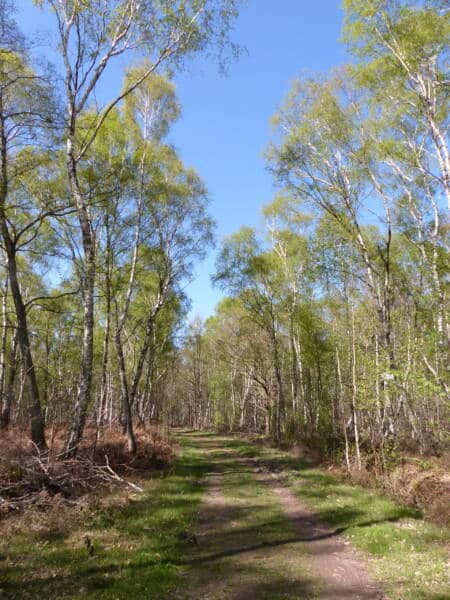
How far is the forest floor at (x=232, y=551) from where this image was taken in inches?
250

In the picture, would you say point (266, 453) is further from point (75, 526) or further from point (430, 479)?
point (75, 526)

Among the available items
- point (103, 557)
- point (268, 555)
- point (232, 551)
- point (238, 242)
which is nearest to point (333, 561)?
point (268, 555)

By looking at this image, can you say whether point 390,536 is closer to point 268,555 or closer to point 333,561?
point 333,561

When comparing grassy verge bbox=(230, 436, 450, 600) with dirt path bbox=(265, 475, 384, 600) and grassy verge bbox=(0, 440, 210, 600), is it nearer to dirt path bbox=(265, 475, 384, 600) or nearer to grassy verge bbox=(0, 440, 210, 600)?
dirt path bbox=(265, 475, 384, 600)

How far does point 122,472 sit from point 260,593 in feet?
34.2

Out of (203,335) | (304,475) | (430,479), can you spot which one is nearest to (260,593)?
(430,479)

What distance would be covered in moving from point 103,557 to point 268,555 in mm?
3328

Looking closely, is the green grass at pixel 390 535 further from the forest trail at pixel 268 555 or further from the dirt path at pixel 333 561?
the forest trail at pixel 268 555

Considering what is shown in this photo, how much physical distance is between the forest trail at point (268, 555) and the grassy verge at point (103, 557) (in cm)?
55

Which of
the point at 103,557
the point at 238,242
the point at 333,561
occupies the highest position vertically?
the point at 238,242

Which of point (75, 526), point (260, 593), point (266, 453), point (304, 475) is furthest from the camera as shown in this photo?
point (266, 453)

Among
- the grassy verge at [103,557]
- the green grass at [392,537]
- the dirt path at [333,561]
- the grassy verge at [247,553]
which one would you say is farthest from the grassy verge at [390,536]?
the grassy verge at [103,557]

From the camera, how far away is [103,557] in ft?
24.4

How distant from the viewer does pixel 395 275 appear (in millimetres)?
25172
